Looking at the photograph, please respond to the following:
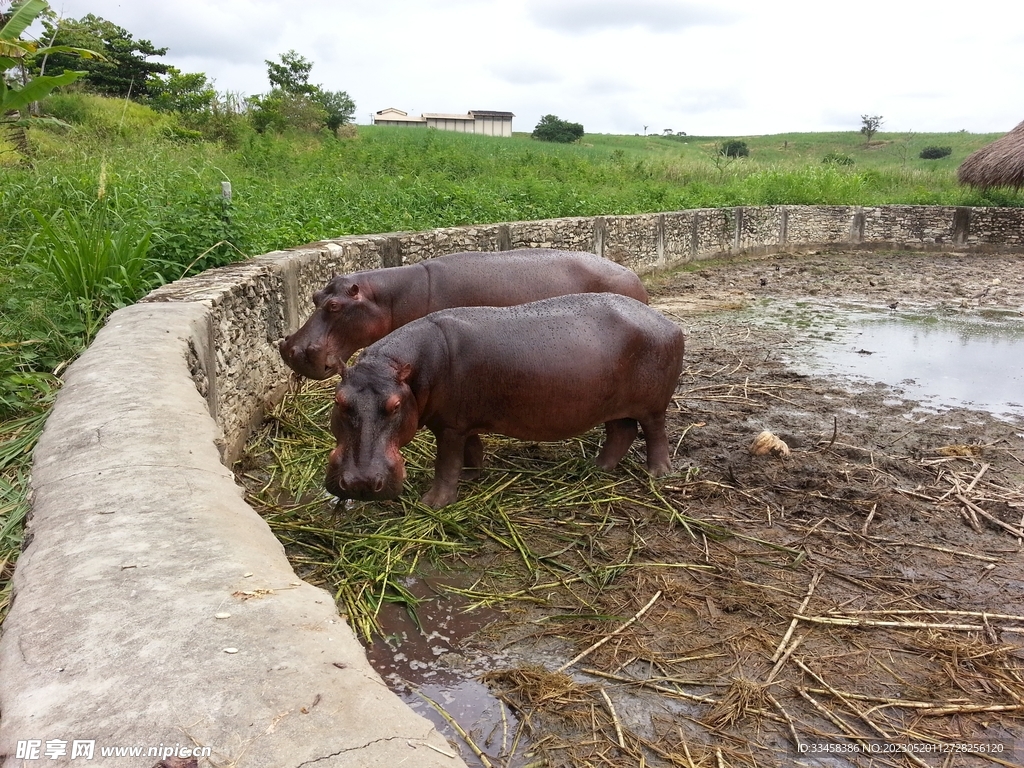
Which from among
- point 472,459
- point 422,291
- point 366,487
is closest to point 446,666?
point 366,487

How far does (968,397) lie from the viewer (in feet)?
19.9

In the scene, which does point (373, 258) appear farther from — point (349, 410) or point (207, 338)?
point (349, 410)

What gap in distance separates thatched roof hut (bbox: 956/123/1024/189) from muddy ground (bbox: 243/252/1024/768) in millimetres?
15721

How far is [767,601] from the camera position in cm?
315

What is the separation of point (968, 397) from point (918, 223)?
13.2m

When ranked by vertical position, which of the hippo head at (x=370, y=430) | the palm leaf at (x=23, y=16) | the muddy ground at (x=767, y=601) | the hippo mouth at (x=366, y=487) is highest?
the palm leaf at (x=23, y=16)

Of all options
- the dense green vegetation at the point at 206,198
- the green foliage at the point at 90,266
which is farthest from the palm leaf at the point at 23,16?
the green foliage at the point at 90,266

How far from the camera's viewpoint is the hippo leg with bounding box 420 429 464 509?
385cm

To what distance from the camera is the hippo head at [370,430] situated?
10.2 feet

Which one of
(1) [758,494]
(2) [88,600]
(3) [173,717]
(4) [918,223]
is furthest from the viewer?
(4) [918,223]

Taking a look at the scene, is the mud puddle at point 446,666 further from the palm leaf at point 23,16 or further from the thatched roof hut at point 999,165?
the thatched roof hut at point 999,165

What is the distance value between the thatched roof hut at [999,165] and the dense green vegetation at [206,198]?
0.46 meters

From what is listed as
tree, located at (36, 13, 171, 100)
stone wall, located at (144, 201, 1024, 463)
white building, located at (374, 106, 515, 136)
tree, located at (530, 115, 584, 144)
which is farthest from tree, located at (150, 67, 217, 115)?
white building, located at (374, 106, 515, 136)

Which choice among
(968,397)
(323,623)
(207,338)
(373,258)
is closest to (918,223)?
(968,397)
